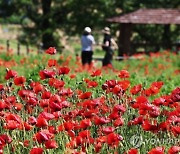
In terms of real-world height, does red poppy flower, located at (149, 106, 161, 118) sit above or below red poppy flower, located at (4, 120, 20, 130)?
above

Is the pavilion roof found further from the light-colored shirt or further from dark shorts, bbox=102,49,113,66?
the light-colored shirt

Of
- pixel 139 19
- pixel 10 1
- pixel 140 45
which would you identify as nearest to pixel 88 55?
pixel 139 19

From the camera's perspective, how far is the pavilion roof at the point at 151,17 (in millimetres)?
30559

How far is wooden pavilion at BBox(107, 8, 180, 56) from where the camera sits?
3059 cm

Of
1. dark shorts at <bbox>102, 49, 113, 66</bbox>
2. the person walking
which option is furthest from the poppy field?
dark shorts at <bbox>102, 49, 113, 66</bbox>

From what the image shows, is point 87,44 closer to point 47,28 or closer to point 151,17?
point 151,17

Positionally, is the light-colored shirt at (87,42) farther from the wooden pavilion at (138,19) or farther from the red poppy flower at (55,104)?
the wooden pavilion at (138,19)

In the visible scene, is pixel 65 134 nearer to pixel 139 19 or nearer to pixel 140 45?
pixel 139 19

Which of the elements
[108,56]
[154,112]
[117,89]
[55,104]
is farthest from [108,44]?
[55,104]

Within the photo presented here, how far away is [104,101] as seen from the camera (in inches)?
241

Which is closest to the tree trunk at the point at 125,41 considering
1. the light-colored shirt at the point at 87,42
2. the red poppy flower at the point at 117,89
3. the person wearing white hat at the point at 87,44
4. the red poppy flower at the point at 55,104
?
the person wearing white hat at the point at 87,44

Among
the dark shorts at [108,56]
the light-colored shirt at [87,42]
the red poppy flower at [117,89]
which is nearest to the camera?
the red poppy flower at [117,89]

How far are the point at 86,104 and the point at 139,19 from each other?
2568 cm

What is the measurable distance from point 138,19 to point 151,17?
2.77 feet
